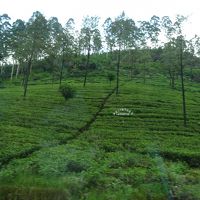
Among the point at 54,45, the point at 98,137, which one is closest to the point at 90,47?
the point at 54,45

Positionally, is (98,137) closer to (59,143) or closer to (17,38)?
(59,143)

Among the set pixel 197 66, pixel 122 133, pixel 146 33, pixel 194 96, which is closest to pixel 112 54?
pixel 146 33

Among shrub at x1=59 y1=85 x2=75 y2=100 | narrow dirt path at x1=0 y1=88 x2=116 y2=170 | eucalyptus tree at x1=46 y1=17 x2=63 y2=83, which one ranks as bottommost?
narrow dirt path at x1=0 y1=88 x2=116 y2=170

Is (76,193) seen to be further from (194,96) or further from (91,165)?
(194,96)

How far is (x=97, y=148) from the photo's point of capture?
42125 mm

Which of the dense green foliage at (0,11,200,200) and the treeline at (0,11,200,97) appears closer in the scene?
the dense green foliage at (0,11,200,200)

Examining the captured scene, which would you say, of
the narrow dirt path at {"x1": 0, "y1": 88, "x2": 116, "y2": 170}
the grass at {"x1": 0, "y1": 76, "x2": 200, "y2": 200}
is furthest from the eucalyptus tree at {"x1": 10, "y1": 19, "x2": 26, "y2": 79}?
the narrow dirt path at {"x1": 0, "y1": 88, "x2": 116, "y2": 170}

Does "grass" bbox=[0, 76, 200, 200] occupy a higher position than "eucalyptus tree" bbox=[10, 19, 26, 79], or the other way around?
"eucalyptus tree" bbox=[10, 19, 26, 79]

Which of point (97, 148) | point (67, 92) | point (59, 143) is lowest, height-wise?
point (59, 143)

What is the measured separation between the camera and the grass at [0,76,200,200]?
28.4 meters

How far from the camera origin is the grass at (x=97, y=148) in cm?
2841

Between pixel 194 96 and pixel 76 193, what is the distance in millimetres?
59690

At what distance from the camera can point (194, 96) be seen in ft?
273

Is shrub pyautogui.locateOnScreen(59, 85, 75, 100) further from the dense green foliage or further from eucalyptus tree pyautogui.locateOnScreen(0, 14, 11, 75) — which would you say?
eucalyptus tree pyautogui.locateOnScreen(0, 14, 11, 75)
